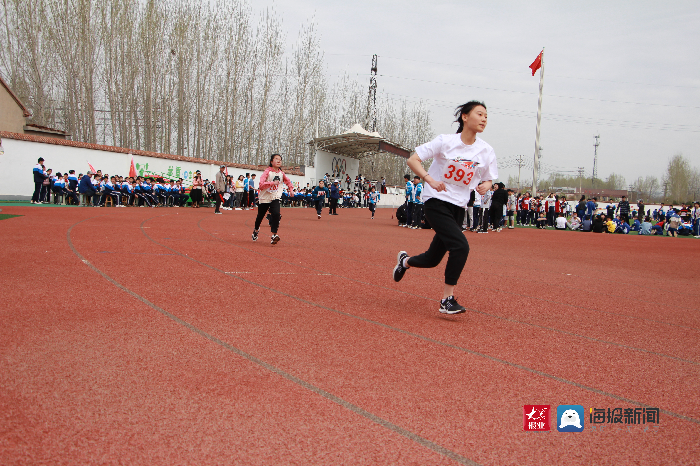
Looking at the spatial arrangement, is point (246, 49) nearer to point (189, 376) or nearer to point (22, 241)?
point (22, 241)

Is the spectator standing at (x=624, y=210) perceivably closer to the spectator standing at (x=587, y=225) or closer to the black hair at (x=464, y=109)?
the spectator standing at (x=587, y=225)

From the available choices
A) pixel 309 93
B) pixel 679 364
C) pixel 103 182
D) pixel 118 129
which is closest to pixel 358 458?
pixel 679 364

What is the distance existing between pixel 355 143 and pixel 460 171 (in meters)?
36.9

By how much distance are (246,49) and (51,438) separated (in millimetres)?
43347

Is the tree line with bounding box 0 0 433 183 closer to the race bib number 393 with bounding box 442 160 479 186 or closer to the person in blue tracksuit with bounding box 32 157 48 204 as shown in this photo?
the person in blue tracksuit with bounding box 32 157 48 204

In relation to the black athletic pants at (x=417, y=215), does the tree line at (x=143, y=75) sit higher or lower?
higher

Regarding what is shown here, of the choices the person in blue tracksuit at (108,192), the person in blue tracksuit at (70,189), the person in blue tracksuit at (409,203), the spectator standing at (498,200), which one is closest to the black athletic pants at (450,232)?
the person in blue tracksuit at (409,203)

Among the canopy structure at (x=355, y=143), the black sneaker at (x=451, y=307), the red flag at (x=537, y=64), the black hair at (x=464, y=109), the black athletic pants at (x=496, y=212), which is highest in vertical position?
the red flag at (x=537, y=64)

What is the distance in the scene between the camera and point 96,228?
40.5ft

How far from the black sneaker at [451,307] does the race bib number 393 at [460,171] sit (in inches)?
47.5

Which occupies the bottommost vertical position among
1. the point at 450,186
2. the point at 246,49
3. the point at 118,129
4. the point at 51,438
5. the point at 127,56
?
the point at 51,438

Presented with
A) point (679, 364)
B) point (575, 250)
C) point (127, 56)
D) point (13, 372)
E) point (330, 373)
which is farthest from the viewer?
point (127, 56)

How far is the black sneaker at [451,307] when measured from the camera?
5031mm

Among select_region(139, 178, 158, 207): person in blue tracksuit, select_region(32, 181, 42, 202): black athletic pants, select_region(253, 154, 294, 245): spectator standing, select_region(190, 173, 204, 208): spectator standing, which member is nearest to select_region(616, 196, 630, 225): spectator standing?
select_region(190, 173, 204, 208): spectator standing
